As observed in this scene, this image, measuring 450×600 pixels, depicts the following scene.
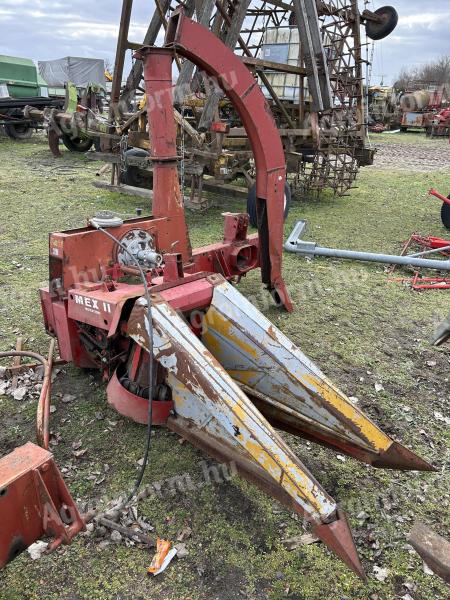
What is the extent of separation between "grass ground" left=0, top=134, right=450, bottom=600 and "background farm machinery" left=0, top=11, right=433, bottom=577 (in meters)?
0.22

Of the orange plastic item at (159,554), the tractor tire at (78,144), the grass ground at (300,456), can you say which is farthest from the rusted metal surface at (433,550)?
the tractor tire at (78,144)

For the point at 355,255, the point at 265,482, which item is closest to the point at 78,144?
the point at 355,255

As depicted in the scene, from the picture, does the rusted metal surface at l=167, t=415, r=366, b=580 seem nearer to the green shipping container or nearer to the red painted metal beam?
the red painted metal beam

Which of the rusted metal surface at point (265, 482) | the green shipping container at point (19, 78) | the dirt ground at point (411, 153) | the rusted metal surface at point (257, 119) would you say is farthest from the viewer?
the green shipping container at point (19, 78)

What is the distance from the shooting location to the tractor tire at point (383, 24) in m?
9.59

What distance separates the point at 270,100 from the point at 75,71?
74.5ft

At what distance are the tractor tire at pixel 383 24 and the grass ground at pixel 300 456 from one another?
20.5 ft

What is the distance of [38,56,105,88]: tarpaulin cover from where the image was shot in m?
27.9

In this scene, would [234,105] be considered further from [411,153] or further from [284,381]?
[411,153]

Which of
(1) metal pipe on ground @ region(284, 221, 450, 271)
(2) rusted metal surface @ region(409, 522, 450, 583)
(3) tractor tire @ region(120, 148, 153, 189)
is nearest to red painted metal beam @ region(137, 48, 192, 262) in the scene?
(1) metal pipe on ground @ region(284, 221, 450, 271)

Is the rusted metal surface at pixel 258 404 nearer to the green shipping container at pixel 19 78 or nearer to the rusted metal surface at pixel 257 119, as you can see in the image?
the rusted metal surface at pixel 257 119

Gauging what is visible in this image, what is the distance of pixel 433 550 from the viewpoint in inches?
57.9

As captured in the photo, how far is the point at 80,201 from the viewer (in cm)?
877

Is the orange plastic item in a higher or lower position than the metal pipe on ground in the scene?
lower
